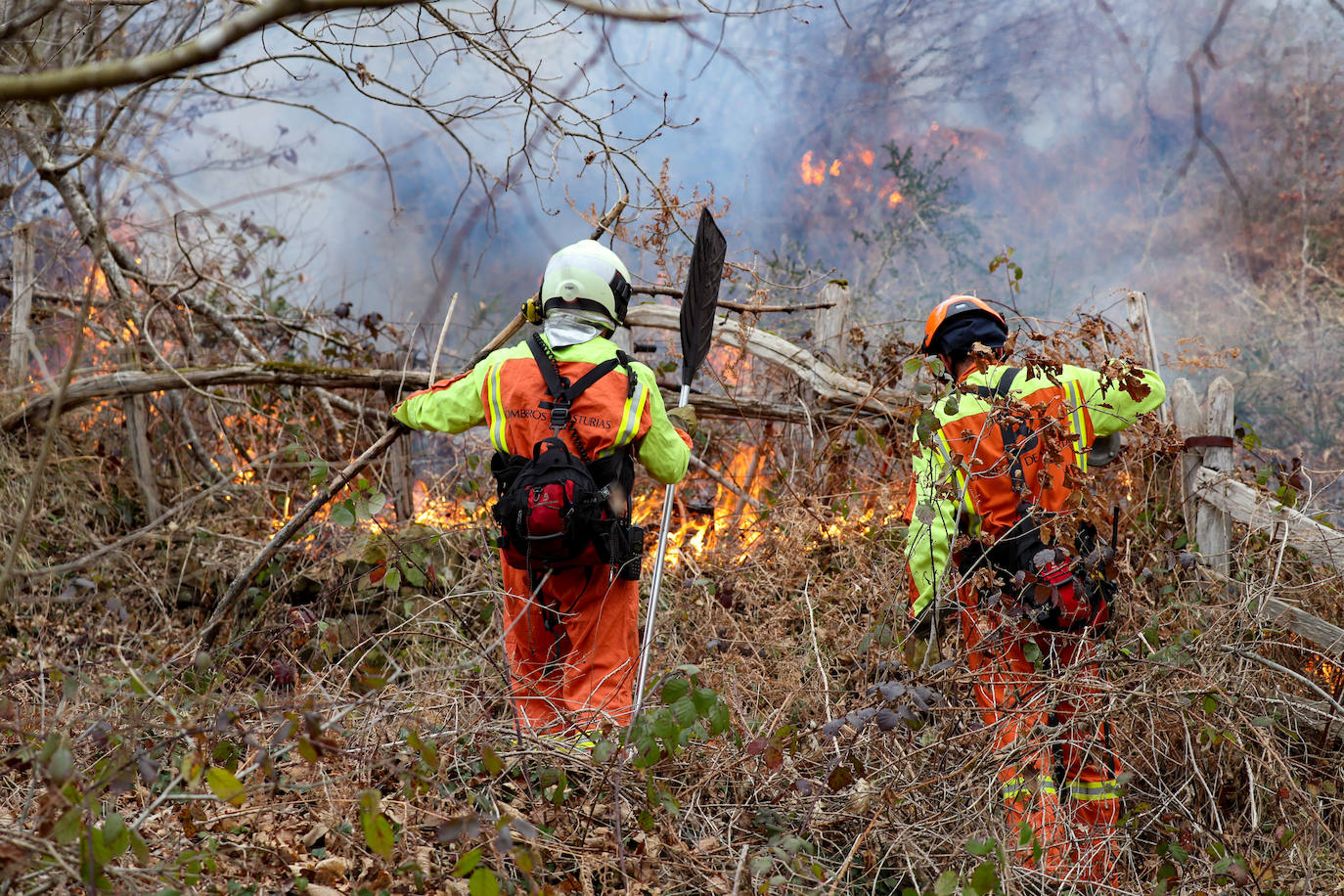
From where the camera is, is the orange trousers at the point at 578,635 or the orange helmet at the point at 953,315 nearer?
the orange trousers at the point at 578,635

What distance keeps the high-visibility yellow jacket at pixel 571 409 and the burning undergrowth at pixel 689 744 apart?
0.52 m

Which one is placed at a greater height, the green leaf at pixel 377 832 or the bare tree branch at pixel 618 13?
the bare tree branch at pixel 618 13

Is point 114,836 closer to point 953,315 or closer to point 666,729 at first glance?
point 666,729

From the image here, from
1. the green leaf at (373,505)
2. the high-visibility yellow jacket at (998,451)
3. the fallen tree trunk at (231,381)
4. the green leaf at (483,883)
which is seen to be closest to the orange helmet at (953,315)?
the high-visibility yellow jacket at (998,451)

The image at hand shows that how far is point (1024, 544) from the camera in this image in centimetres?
354

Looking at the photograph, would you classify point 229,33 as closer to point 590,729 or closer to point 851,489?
point 590,729

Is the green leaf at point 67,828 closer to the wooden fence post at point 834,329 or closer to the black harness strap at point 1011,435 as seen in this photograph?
the black harness strap at point 1011,435

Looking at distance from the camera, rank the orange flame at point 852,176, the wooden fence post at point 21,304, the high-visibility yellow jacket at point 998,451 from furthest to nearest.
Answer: the orange flame at point 852,176 → the wooden fence post at point 21,304 → the high-visibility yellow jacket at point 998,451

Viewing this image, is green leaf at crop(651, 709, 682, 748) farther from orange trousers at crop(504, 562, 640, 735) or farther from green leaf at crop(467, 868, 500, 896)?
orange trousers at crop(504, 562, 640, 735)

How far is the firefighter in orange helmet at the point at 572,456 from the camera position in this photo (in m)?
3.50

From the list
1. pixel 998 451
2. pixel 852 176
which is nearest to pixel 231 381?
pixel 998 451

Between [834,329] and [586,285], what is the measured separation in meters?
2.66

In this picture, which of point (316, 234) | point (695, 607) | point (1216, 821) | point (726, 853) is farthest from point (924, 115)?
point (726, 853)

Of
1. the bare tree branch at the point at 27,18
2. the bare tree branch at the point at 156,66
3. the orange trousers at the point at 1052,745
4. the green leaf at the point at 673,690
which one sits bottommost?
the orange trousers at the point at 1052,745
